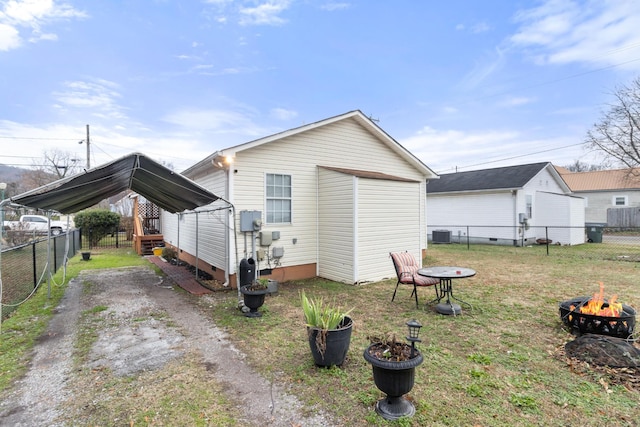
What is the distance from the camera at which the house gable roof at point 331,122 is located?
7039 mm

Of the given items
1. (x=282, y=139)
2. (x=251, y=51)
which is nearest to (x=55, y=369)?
(x=282, y=139)

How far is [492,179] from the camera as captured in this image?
16.9 meters

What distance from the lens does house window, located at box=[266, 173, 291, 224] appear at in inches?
309

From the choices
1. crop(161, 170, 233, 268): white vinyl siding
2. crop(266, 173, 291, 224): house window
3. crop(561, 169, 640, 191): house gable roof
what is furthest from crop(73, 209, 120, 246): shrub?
crop(561, 169, 640, 191): house gable roof

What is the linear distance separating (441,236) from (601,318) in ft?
44.7

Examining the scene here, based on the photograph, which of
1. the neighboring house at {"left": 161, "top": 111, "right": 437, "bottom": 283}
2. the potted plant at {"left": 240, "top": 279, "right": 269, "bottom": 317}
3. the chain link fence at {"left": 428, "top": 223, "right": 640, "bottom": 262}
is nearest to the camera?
the potted plant at {"left": 240, "top": 279, "right": 269, "bottom": 317}

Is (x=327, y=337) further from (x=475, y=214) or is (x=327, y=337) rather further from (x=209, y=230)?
(x=475, y=214)

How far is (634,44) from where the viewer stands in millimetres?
14719

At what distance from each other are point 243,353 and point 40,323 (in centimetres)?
393

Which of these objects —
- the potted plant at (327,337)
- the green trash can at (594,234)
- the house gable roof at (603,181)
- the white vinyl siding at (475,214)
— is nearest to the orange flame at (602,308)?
the potted plant at (327,337)

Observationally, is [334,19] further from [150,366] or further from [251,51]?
[150,366]

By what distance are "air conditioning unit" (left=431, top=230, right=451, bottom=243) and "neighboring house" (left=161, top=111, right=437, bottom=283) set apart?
911 centimetres

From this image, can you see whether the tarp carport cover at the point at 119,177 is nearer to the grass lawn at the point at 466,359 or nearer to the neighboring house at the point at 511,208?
the grass lawn at the point at 466,359

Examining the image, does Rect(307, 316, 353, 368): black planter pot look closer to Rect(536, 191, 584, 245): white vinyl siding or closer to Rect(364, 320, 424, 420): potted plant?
Rect(364, 320, 424, 420): potted plant
